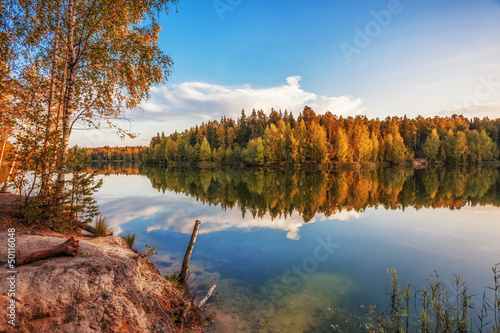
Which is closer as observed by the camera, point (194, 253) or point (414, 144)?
point (194, 253)

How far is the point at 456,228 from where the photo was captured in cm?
1326

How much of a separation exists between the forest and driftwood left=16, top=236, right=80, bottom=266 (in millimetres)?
62679

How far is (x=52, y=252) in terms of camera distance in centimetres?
485

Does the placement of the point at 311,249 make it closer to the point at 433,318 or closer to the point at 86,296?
the point at 433,318

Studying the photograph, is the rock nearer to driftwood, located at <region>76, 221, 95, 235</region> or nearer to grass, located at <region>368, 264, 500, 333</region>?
driftwood, located at <region>76, 221, 95, 235</region>

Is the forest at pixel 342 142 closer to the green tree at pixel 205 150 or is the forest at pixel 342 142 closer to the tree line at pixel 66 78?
the green tree at pixel 205 150

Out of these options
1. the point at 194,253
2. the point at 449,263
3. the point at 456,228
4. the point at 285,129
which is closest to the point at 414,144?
the point at 285,129

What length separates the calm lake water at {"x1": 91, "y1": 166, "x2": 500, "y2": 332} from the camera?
6.23 m

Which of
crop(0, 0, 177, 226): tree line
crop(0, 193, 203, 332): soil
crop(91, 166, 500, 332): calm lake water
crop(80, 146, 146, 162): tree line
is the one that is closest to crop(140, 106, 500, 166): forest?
crop(91, 166, 500, 332): calm lake water

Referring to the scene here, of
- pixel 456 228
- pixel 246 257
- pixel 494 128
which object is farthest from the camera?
pixel 494 128

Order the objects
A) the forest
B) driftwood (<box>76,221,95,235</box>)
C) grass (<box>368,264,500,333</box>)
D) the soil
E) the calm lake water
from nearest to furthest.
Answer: the soil < grass (<box>368,264,500,333</box>) < the calm lake water < driftwood (<box>76,221,95,235</box>) < the forest

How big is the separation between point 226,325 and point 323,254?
236 inches

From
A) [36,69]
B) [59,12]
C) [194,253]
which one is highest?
[59,12]

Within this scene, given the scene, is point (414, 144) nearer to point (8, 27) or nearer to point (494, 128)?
point (494, 128)
